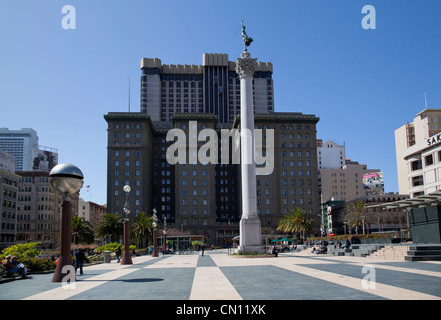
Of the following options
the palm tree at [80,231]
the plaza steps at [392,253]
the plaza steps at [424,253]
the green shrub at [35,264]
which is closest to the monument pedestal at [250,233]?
the plaza steps at [392,253]

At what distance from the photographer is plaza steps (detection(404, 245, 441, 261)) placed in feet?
102

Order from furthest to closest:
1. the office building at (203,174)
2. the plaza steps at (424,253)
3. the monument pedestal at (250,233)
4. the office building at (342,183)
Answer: the office building at (342,183), the office building at (203,174), the monument pedestal at (250,233), the plaza steps at (424,253)

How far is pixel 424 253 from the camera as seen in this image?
31.7 m

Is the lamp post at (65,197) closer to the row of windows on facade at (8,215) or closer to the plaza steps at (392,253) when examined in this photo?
the plaza steps at (392,253)

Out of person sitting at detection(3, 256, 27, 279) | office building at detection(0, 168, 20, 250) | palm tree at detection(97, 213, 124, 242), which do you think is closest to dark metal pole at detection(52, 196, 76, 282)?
person sitting at detection(3, 256, 27, 279)

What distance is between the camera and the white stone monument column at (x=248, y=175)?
4906 centimetres

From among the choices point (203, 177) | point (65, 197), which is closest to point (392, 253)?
point (65, 197)

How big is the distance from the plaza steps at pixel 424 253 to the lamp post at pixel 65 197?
79.8ft

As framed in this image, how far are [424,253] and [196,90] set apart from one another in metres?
160

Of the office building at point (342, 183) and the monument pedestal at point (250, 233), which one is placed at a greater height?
the office building at point (342, 183)

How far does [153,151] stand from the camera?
142000 millimetres

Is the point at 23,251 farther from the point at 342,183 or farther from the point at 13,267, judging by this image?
the point at 342,183
